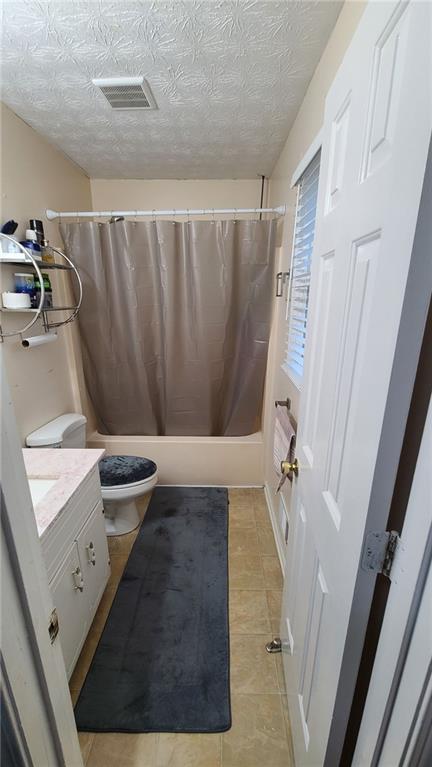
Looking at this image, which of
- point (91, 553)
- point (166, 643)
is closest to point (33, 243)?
point (91, 553)

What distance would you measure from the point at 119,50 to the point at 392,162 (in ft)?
4.06

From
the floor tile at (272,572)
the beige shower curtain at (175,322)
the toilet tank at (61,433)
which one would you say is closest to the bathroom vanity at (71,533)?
the toilet tank at (61,433)

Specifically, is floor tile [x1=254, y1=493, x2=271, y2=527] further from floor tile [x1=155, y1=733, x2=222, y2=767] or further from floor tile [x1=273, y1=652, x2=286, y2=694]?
floor tile [x1=155, y1=733, x2=222, y2=767]

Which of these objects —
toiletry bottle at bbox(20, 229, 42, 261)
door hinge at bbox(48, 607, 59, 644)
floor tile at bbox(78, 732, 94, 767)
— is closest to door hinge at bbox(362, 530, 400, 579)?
door hinge at bbox(48, 607, 59, 644)

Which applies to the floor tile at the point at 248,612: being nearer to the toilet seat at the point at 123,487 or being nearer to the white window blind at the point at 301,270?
the toilet seat at the point at 123,487

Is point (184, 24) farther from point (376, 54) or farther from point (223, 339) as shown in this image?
point (223, 339)

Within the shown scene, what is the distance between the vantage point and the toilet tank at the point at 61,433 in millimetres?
1695

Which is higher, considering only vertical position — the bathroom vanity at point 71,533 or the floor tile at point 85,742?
the bathroom vanity at point 71,533

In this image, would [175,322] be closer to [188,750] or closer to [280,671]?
[280,671]

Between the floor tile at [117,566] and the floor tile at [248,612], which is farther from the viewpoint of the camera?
the floor tile at [117,566]

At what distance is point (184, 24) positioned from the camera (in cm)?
100

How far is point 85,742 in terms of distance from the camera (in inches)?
43.2

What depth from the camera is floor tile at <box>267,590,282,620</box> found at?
4.96ft

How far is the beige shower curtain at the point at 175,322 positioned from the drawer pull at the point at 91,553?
1151 mm
